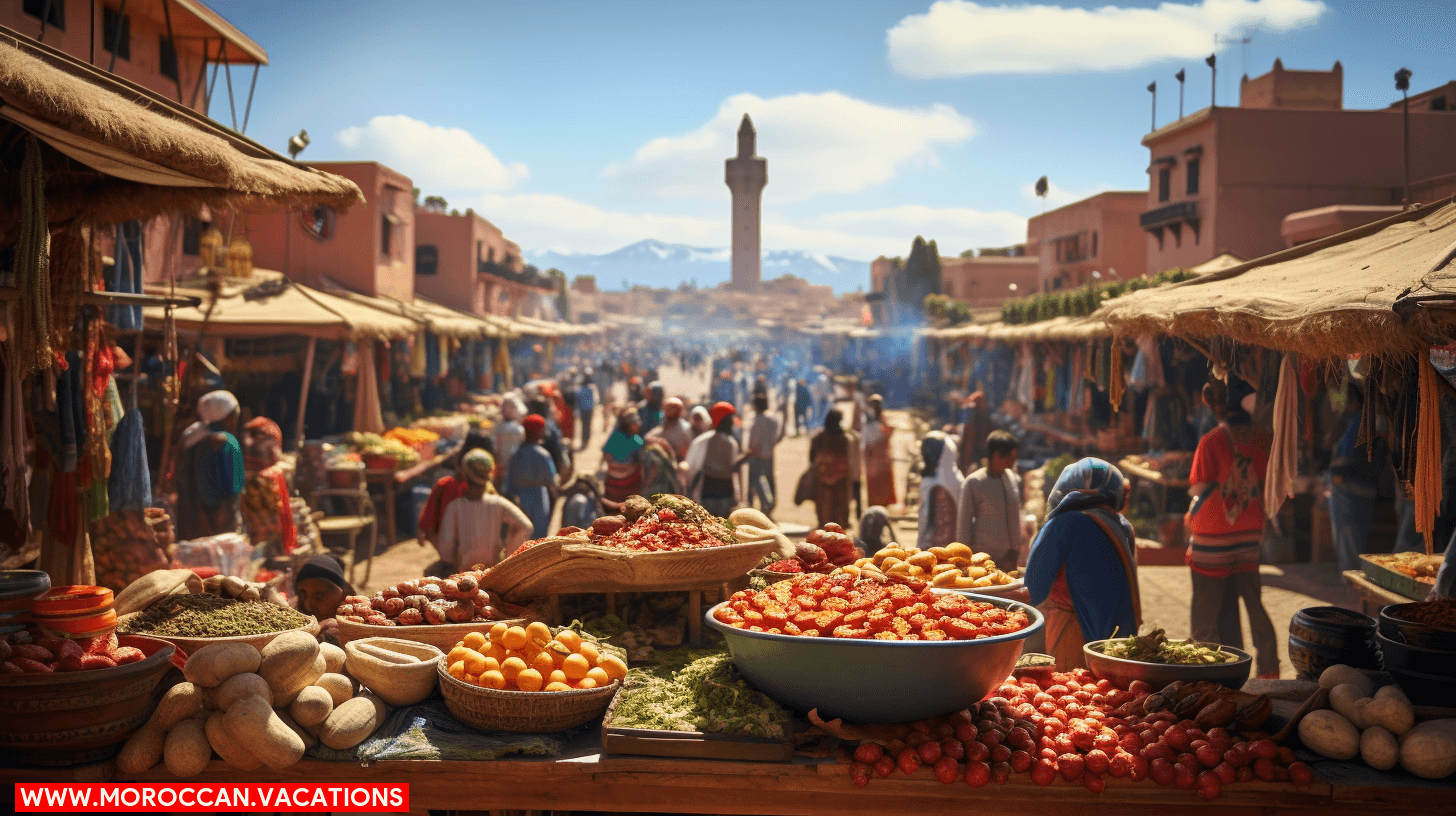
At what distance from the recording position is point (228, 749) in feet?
10.0

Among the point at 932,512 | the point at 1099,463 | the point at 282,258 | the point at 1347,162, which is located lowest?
the point at 932,512

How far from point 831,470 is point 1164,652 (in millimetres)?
5638

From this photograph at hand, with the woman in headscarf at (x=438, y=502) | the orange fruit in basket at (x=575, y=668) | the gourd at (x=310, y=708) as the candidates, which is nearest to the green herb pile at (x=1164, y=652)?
the orange fruit in basket at (x=575, y=668)

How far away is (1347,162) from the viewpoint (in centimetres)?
1975

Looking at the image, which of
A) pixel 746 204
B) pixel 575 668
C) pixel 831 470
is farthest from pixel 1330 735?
pixel 746 204

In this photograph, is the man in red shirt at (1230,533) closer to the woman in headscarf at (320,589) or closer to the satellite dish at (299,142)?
the woman in headscarf at (320,589)

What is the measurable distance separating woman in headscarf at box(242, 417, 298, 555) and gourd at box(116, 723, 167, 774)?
4.52 metres

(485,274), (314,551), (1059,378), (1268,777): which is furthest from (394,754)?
Answer: (485,274)

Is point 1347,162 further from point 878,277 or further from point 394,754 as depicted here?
point 878,277

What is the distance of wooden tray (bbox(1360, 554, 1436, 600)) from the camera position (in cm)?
546

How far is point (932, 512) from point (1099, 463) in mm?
2505

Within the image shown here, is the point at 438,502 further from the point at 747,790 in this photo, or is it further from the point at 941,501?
the point at 747,790

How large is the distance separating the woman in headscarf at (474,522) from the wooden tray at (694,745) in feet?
10.9

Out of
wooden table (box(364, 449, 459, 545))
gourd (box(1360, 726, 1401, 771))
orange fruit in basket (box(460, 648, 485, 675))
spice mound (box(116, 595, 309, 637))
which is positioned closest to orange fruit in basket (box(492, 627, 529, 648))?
orange fruit in basket (box(460, 648, 485, 675))
